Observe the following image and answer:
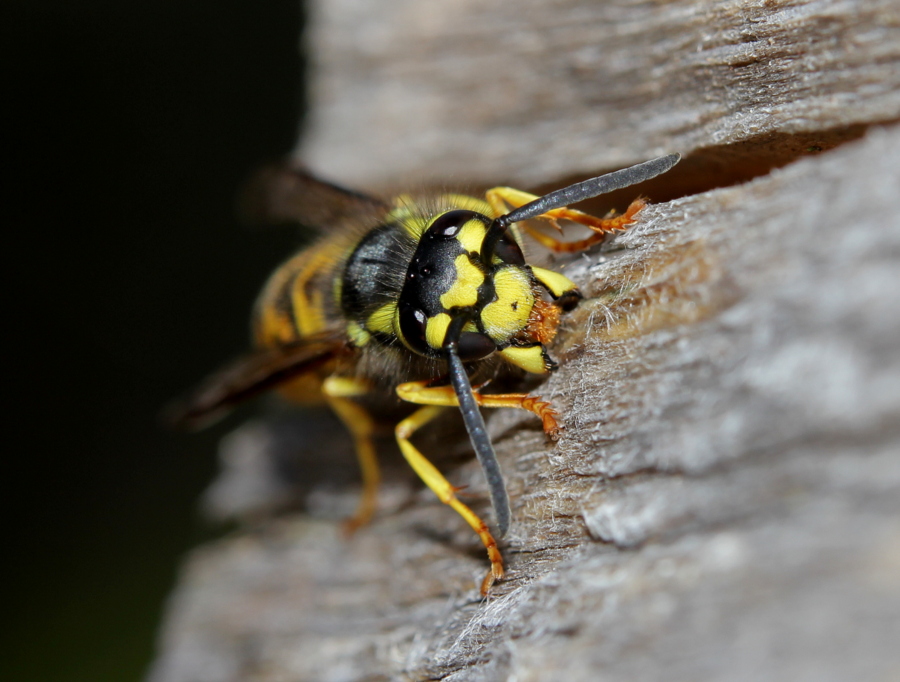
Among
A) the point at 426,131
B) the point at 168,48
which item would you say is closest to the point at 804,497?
the point at 426,131

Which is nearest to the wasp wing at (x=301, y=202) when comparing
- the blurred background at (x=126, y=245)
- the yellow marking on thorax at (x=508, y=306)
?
the yellow marking on thorax at (x=508, y=306)

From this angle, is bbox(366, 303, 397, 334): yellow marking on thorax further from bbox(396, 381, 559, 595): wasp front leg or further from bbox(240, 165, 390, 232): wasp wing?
bbox(240, 165, 390, 232): wasp wing

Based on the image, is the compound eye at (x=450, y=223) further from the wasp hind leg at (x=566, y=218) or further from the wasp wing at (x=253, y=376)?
the wasp wing at (x=253, y=376)

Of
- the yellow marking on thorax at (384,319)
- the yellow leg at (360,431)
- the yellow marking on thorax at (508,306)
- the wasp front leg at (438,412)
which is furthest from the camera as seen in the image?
the yellow leg at (360,431)

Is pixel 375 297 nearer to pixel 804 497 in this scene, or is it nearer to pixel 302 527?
pixel 302 527

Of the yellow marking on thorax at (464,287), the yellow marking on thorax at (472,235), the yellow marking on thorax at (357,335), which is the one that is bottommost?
the yellow marking on thorax at (357,335)

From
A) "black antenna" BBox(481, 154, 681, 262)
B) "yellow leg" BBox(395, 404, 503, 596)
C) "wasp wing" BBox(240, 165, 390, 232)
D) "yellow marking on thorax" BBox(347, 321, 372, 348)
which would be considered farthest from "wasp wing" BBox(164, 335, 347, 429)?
"black antenna" BBox(481, 154, 681, 262)

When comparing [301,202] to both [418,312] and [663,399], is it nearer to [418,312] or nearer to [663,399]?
[418,312]

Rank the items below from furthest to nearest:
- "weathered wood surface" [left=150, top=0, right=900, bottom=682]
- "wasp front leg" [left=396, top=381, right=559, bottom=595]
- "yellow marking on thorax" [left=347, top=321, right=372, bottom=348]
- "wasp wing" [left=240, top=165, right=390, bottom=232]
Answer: "wasp wing" [left=240, top=165, right=390, bottom=232], "yellow marking on thorax" [left=347, top=321, right=372, bottom=348], "wasp front leg" [left=396, top=381, right=559, bottom=595], "weathered wood surface" [left=150, top=0, right=900, bottom=682]
